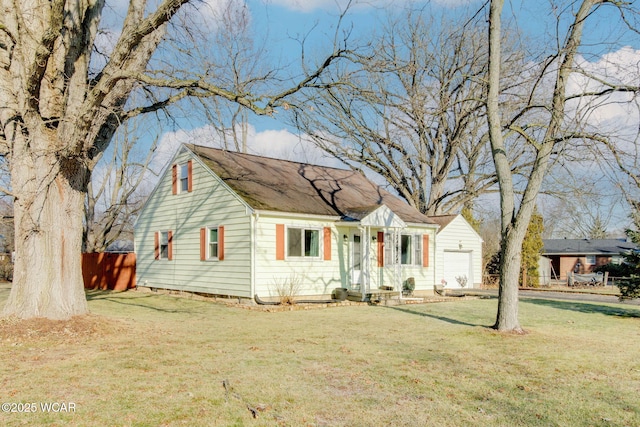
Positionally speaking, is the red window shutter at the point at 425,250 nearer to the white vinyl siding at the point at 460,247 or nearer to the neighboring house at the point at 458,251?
the white vinyl siding at the point at 460,247

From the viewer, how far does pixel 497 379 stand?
6535 millimetres

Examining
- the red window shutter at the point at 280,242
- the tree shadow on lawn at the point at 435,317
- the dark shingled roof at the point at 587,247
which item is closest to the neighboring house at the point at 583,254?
the dark shingled roof at the point at 587,247

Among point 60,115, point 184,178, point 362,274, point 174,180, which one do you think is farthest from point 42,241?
point 362,274

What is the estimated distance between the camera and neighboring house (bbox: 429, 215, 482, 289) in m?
25.0

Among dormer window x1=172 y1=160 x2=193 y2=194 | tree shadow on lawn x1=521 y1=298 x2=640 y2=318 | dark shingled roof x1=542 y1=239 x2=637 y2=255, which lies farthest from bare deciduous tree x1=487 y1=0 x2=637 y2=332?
dark shingled roof x1=542 y1=239 x2=637 y2=255

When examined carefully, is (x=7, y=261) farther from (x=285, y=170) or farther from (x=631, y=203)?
(x=631, y=203)

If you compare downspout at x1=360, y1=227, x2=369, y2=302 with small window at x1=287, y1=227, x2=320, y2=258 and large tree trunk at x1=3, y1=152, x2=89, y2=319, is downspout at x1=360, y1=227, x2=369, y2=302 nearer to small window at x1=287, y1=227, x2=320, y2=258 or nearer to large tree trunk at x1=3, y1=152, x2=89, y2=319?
small window at x1=287, y1=227, x2=320, y2=258

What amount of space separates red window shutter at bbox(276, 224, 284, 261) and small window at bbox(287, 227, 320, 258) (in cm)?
35

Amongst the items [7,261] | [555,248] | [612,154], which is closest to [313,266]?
[612,154]

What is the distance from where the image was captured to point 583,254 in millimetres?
41281

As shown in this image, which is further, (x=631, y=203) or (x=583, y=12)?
(x=583, y=12)

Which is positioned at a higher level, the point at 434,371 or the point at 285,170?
the point at 285,170

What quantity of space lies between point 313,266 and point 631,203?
10360 millimetres

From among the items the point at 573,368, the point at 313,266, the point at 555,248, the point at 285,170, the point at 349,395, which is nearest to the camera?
the point at 349,395
